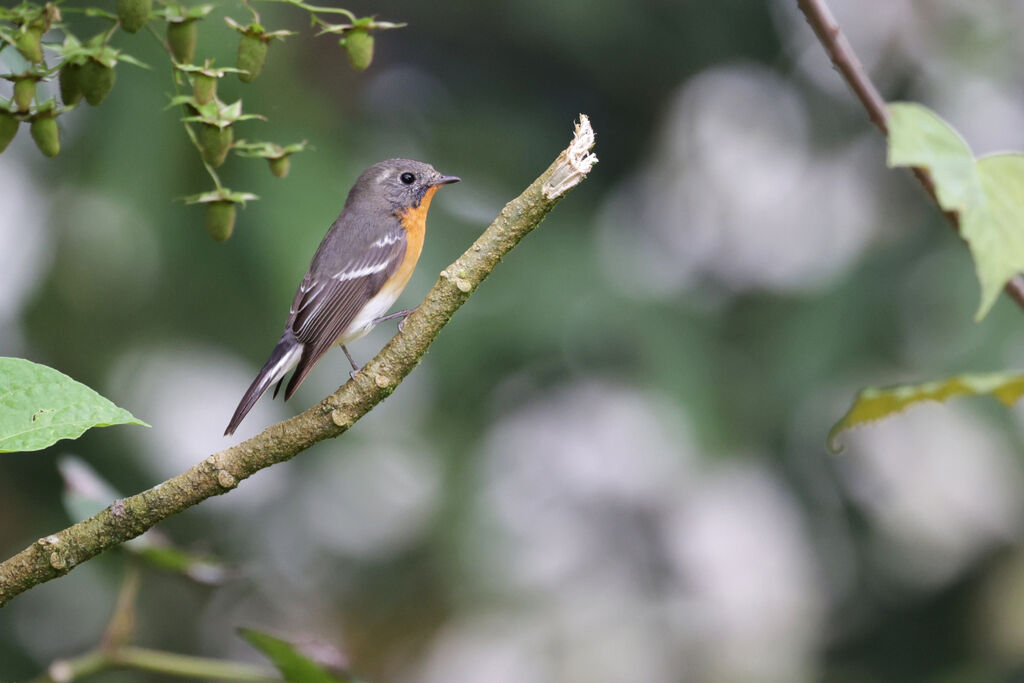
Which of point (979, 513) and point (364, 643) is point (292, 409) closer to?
point (364, 643)

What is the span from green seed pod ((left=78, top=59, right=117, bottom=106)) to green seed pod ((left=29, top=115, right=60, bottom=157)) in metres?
0.06

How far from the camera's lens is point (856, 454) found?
4363 mm

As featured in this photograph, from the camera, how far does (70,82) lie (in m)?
1.26

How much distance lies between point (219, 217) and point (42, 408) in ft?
1.42

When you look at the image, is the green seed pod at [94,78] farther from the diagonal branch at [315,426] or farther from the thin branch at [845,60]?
the thin branch at [845,60]

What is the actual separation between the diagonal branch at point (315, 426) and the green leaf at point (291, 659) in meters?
0.33

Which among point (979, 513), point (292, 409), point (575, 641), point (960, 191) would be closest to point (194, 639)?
point (292, 409)

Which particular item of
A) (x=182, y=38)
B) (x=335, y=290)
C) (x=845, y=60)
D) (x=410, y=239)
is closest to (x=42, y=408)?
(x=182, y=38)

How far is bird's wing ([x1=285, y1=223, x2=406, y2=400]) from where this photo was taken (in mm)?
2256

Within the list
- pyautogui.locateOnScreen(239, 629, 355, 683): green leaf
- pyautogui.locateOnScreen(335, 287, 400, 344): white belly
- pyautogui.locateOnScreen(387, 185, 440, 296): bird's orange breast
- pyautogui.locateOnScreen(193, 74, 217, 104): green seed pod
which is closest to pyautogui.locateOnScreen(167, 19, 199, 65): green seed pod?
pyautogui.locateOnScreen(193, 74, 217, 104): green seed pod

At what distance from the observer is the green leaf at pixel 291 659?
1443mm

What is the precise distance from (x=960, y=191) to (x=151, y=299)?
3.58 m

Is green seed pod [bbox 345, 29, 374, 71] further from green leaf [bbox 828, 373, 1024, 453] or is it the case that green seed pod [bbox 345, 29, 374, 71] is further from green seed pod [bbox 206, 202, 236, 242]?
green leaf [bbox 828, 373, 1024, 453]

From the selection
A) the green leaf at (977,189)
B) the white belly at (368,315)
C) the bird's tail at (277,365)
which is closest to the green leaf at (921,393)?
the green leaf at (977,189)
